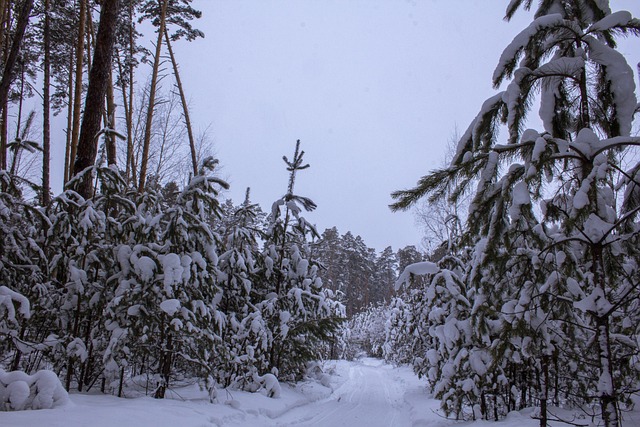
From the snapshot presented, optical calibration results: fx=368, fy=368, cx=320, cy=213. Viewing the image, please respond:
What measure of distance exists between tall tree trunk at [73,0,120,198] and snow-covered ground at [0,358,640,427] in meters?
4.00

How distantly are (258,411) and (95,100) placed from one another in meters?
6.69

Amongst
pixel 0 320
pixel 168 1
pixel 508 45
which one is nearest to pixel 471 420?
pixel 508 45

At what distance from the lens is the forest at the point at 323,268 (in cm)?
315

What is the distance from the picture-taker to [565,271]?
3.46 meters

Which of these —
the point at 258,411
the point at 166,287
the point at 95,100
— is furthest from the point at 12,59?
the point at 258,411

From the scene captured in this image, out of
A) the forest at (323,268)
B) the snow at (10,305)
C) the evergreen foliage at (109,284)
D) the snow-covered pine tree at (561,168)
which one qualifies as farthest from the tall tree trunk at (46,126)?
the snow-covered pine tree at (561,168)

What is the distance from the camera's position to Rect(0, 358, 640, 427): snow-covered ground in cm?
397

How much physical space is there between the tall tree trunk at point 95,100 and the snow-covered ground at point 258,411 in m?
4.00

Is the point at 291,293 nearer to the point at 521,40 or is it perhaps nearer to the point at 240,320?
the point at 240,320

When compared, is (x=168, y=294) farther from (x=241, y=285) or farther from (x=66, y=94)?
(x=66, y=94)

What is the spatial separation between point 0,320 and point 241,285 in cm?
482

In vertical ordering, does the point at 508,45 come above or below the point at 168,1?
below

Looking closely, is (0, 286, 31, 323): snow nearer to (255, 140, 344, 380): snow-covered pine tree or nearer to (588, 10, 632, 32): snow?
(255, 140, 344, 380): snow-covered pine tree

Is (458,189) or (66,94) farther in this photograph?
(66,94)
